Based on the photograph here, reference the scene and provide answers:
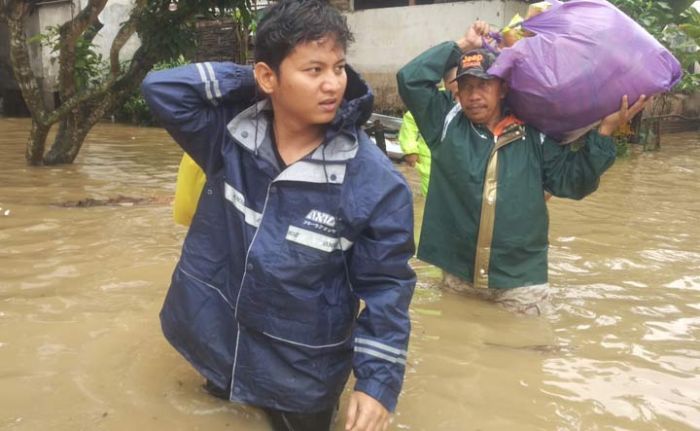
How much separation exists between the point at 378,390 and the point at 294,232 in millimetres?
505

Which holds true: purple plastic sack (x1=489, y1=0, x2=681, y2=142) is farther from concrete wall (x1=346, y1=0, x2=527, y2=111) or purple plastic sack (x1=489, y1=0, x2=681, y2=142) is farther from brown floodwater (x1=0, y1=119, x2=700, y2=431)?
concrete wall (x1=346, y1=0, x2=527, y2=111)

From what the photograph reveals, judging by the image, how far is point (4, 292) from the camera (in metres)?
3.31

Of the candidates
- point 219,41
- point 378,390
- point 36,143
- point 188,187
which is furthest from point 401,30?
point 378,390

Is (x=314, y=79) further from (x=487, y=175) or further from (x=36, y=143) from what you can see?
(x=36, y=143)

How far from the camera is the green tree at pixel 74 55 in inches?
276

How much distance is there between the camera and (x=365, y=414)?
1776 millimetres

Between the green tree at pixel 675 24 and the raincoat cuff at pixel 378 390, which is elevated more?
the green tree at pixel 675 24

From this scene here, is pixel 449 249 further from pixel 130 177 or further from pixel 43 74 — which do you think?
pixel 43 74

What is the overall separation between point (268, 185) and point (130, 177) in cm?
565

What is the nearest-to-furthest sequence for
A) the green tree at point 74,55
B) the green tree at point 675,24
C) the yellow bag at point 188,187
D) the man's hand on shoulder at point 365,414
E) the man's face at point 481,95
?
the man's hand on shoulder at point 365,414 < the yellow bag at point 188,187 < the man's face at point 481,95 < the green tree at point 74,55 < the green tree at point 675,24

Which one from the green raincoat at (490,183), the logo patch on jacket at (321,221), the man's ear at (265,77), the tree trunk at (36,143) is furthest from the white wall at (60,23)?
the logo patch on jacket at (321,221)

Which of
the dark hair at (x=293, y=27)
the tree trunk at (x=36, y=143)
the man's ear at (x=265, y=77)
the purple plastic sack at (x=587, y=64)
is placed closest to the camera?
the dark hair at (x=293, y=27)

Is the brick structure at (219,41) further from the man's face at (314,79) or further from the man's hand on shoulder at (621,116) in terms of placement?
the man's face at (314,79)

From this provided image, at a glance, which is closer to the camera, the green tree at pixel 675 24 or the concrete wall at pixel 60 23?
the green tree at pixel 675 24
